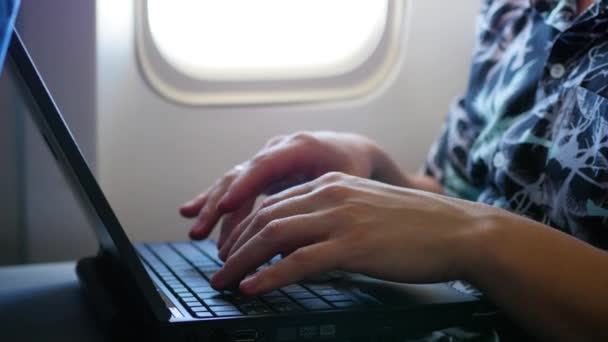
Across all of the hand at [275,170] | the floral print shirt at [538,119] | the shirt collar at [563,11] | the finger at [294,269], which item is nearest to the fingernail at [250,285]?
the finger at [294,269]

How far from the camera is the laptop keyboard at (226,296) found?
2.25 feet

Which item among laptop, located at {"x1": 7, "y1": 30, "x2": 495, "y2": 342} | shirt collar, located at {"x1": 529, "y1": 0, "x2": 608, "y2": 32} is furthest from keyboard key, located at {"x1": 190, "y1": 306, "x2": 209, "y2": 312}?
shirt collar, located at {"x1": 529, "y1": 0, "x2": 608, "y2": 32}

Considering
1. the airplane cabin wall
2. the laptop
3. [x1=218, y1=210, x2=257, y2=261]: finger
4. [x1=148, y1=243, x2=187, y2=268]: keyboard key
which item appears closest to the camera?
the laptop

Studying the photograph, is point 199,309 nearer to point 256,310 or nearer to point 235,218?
point 256,310

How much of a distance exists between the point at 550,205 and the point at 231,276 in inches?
13.8

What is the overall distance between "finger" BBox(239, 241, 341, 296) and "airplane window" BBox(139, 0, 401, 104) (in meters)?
0.55

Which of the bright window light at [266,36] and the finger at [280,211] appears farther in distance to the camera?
the bright window light at [266,36]

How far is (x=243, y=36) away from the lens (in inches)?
48.3

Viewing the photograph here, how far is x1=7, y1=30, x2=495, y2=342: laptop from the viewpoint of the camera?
2.17ft

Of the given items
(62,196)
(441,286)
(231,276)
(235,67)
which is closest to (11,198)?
(62,196)

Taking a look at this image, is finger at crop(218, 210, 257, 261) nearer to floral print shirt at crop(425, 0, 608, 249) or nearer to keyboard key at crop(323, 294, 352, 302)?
keyboard key at crop(323, 294, 352, 302)

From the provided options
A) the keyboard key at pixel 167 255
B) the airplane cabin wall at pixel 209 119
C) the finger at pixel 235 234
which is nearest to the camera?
the finger at pixel 235 234

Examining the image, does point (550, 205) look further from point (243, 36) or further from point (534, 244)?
point (243, 36)

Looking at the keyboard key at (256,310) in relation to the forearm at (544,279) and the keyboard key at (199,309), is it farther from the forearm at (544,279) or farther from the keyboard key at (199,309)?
the forearm at (544,279)
